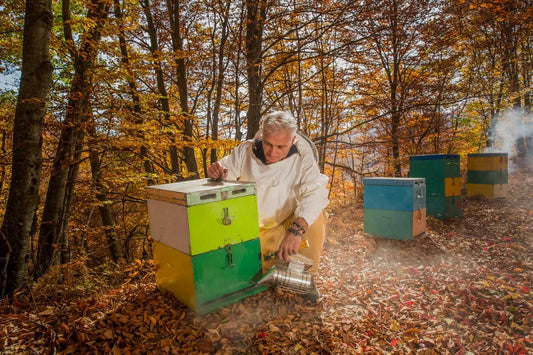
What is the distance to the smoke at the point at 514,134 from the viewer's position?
14562 millimetres

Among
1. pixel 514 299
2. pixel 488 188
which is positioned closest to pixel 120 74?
pixel 514 299

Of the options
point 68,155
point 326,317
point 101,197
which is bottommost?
point 326,317

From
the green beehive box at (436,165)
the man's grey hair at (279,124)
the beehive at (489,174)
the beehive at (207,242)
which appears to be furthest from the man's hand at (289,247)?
the beehive at (489,174)

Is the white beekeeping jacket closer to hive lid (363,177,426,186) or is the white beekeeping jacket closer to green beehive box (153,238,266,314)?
green beehive box (153,238,266,314)

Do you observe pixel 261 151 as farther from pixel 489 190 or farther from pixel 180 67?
pixel 489 190

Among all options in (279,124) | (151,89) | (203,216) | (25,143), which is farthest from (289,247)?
(151,89)

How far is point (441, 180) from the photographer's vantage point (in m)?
5.81

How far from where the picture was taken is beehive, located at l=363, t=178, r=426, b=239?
4617mm

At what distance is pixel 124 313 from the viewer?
2303 mm

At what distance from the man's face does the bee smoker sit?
1.00 meters

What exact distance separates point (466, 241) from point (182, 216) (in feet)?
16.3

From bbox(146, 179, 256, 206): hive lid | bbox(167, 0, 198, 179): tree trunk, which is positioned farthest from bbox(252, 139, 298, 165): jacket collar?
bbox(167, 0, 198, 179): tree trunk

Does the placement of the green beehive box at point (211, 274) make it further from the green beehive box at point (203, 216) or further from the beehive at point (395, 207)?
the beehive at point (395, 207)

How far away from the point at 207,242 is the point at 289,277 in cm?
74
